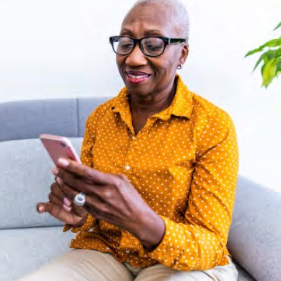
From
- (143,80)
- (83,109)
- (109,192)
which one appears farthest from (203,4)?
(109,192)

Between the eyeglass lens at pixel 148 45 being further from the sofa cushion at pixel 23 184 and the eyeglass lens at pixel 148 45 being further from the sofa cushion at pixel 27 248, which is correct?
the sofa cushion at pixel 27 248

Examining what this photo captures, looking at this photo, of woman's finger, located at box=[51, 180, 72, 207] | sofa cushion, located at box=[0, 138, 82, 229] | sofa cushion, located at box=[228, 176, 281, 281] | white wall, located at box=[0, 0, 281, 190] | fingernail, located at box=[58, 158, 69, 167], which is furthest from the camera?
white wall, located at box=[0, 0, 281, 190]

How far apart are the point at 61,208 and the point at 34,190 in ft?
2.03

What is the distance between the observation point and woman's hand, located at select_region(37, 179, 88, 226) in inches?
37.6

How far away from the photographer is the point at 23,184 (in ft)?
5.22

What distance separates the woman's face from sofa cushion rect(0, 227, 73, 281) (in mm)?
719

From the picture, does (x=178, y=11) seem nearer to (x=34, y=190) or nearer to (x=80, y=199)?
(x=80, y=199)

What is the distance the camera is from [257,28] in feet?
5.96

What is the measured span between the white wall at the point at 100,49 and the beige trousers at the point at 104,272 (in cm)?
95

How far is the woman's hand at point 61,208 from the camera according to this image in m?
A: 0.96

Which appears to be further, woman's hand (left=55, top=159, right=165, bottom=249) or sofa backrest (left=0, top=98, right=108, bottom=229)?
sofa backrest (left=0, top=98, right=108, bottom=229)

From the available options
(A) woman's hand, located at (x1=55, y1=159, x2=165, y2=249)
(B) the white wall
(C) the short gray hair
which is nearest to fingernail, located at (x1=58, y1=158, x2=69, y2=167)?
(A) woman's hand, located at (x1=55, y1=159, x2=165, y2=249)

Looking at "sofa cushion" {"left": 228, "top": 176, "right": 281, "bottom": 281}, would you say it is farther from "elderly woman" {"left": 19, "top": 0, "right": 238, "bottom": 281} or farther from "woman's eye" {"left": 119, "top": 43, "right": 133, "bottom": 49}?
"woman's eye" {"left": 119, "top": 43, "right": 133, "bottom": 49}

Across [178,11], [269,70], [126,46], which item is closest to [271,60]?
[269,70]
